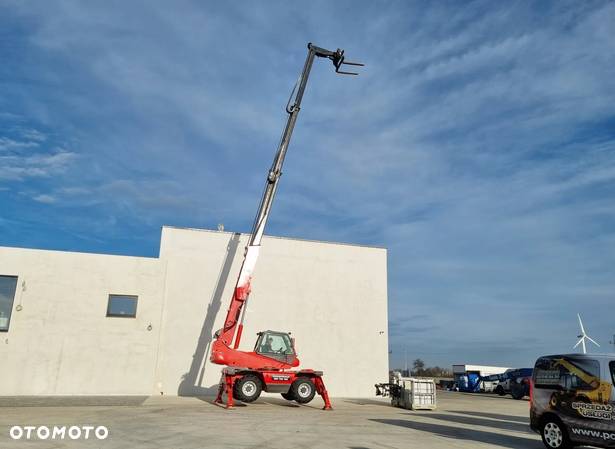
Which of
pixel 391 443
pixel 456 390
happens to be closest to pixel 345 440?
pixel 391 443

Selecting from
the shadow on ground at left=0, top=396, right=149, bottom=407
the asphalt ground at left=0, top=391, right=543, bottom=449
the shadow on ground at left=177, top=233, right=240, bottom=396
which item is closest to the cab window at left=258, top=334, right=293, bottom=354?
the asphalt ground at left=0, top=391, right=543, bottom=449

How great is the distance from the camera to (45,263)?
20969mm

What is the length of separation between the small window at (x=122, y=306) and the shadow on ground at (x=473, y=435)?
40.7ft

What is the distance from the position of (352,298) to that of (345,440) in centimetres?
1550

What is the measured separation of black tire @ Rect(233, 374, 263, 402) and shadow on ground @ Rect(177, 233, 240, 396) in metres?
5.32

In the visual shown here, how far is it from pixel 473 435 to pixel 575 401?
3.40 metres

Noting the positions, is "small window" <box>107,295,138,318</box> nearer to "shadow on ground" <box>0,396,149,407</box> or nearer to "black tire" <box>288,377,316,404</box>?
"shadow on ground" <box>0,396,149,407</box>

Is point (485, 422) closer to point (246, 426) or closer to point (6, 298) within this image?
point (246, 426)

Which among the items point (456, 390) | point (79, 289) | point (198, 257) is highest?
point (198, 257)

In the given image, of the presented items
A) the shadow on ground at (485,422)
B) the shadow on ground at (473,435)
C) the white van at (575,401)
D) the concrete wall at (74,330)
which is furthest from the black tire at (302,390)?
the white van at (575,401)

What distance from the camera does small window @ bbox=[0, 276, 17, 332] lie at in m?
20.1

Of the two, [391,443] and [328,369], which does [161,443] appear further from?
[328,369]

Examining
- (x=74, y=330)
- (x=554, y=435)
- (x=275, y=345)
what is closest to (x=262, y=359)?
(x=275, y=345)

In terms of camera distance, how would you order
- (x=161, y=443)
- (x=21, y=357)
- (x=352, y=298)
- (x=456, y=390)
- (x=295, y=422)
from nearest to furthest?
1. (x=161, y=443)
2. (x=295, y=422)
3. (x=21, y=357)
4. (x=352, y=298)
5. (x=456, y=390)
